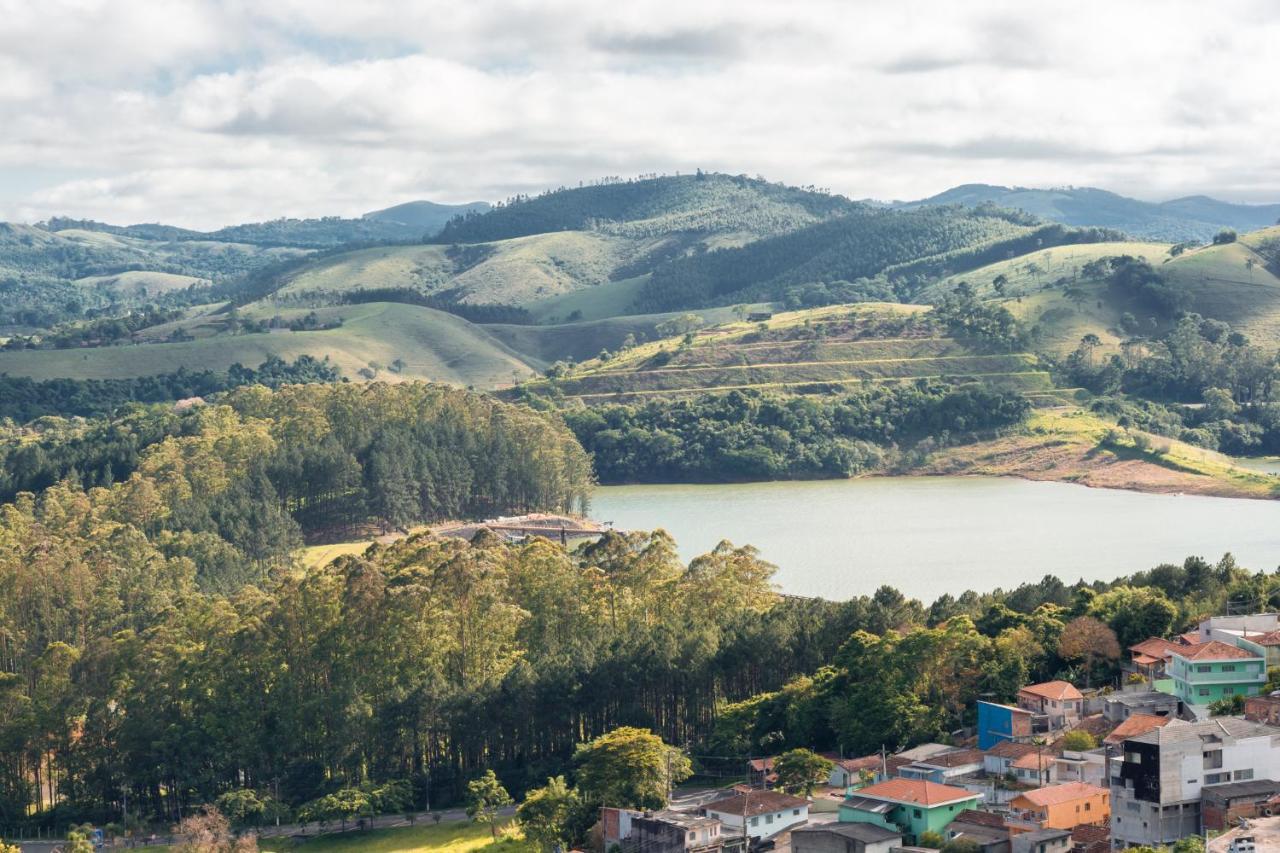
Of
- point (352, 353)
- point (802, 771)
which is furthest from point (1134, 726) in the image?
point (352, 353)

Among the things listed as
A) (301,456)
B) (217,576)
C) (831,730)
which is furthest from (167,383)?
(831,730)

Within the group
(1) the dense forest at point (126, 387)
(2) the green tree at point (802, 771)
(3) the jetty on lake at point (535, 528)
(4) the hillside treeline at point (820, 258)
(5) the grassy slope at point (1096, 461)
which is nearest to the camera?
(2) the green tree at point (802, 771)

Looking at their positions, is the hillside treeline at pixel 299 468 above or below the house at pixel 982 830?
above

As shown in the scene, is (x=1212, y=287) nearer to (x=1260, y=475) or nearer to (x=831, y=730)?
(x=1260, y=475)

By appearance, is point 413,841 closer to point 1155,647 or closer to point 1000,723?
point 1000,723

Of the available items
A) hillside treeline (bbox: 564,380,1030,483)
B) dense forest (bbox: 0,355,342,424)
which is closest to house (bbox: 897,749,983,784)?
hillside treeline (bbox: 564,380,1030,483)

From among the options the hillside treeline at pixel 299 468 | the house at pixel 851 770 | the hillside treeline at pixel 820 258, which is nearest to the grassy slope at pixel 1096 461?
the hillside treeline at pixel 299 468

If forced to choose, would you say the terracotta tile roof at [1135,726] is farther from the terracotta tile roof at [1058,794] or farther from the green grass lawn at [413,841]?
the green grass lawn at [413,841]
